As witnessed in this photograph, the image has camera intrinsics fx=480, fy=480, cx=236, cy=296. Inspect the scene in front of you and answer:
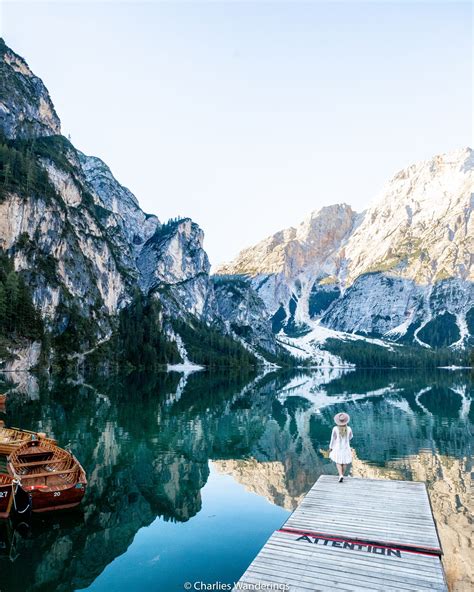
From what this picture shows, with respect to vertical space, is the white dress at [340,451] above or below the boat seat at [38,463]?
above

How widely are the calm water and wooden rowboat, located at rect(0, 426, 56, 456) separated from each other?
413 centimetres

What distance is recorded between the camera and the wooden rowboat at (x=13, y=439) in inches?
1169

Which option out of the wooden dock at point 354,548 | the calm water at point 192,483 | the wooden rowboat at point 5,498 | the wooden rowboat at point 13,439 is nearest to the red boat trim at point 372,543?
the wooden dock at point 354,548

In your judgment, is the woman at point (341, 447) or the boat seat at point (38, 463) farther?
the boat seat at point (38, 463)

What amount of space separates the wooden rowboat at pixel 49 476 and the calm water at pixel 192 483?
768 millimetres

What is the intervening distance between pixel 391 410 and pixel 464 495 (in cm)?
4664

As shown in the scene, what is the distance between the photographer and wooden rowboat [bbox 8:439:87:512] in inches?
869

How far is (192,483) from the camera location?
3006 cm

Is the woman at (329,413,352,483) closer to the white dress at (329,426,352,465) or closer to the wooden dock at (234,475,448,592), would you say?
the white dress at (329,426,352,465)

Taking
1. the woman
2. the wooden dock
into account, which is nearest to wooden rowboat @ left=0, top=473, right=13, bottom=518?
the wooden dock

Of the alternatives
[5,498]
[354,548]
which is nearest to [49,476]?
[5,498]

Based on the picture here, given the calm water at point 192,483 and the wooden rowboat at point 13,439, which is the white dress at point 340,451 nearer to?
the calm water at point 192,483

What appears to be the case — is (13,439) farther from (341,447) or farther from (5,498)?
(341,447)

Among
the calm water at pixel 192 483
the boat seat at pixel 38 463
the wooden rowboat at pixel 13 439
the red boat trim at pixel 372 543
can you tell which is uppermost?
the red boat trim at pixel 372 543
